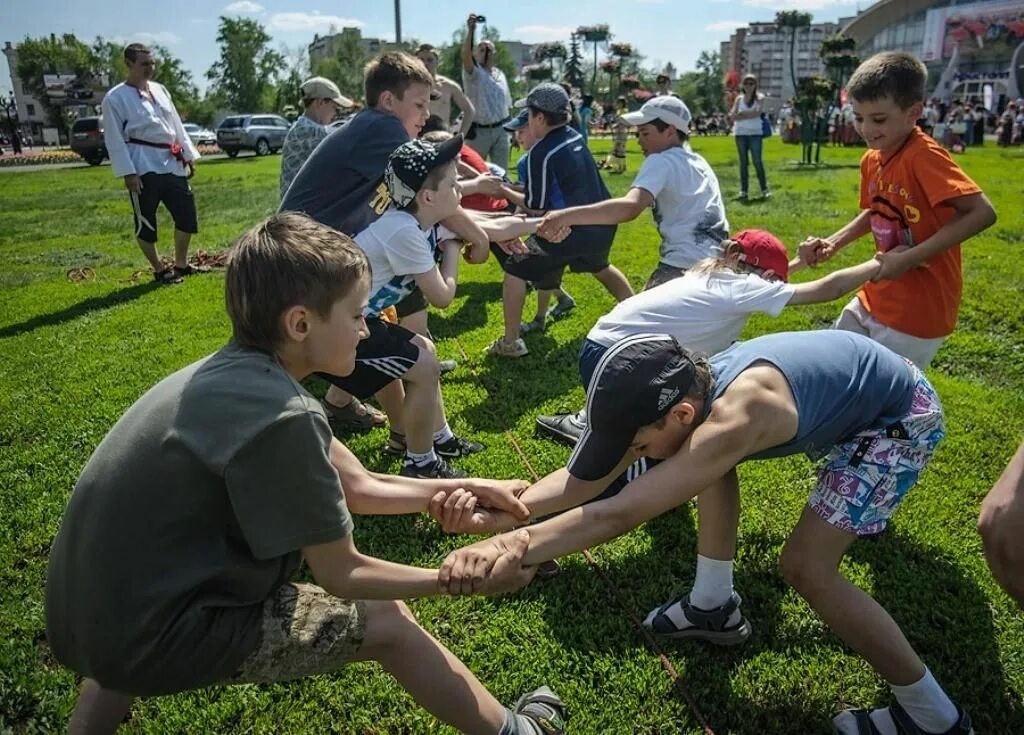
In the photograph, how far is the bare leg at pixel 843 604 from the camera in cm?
216

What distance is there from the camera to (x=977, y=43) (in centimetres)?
7462

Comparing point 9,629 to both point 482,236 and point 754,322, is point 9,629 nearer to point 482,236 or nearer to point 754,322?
point 482,236

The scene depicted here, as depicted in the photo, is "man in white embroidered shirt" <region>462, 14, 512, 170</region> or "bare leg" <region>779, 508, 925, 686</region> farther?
"man in white embroidered shirt" <region>462, 14, 512, 170</region>

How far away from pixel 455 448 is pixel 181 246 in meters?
5.47

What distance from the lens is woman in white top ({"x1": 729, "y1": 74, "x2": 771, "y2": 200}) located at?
12242 millimetres

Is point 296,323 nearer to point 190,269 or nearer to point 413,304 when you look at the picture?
point 413,304

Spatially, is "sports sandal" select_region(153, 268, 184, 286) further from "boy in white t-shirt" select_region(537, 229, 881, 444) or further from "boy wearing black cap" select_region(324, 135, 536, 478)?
"boy in white t-shirt" select_region(537, 229, 881, 444)

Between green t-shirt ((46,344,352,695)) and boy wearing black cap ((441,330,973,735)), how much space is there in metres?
0.51

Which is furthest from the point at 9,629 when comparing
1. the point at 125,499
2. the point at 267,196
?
the point at 267,196

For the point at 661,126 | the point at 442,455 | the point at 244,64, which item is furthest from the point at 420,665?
the point at 244,64

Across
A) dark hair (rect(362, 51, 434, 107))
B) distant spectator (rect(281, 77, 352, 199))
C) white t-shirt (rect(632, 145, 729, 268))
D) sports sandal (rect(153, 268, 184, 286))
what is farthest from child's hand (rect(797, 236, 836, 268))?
sports sandal (rect(153, 268, 184, 286))

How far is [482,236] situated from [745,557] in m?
1.97

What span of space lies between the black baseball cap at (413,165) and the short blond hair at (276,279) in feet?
5.41

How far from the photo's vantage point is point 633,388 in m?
2.01
